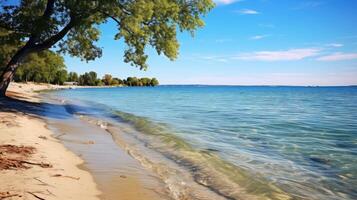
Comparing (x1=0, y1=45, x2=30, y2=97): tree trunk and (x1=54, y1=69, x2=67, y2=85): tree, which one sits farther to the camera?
(x1=54, y1=69, x2=67, y2=85): tree

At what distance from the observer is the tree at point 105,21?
861 inches

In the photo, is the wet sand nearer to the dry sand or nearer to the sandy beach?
the sandy beach

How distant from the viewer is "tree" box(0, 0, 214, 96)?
71.8 ft

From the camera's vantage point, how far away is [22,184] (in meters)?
6.34

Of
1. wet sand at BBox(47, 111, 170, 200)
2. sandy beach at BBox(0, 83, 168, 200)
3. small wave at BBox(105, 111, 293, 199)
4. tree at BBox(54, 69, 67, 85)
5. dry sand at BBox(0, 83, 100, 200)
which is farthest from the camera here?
tree at BBox(54, 69, 67, 85)

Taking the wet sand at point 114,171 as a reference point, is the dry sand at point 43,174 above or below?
above

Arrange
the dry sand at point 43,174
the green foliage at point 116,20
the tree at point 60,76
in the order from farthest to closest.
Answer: the tree at point 60,76 → the green foliage at point 116,20 → the dry sand at point 43,174

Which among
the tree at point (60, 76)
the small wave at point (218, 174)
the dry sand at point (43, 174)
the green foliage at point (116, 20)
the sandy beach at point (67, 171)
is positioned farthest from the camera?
the tree at point (60, 76)

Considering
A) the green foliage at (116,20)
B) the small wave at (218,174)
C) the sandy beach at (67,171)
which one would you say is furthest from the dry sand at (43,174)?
the green foliage at (116,20)

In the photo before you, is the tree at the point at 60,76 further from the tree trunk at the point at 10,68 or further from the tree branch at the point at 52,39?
the tree branch at the point at 52,39

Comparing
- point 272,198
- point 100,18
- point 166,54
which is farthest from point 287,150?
point 100,18

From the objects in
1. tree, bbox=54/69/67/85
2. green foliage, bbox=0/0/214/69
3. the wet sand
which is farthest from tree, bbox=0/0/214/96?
tree, bbox=54/69/67/85

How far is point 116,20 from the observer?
2331 centimetres

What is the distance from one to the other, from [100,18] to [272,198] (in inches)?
753
